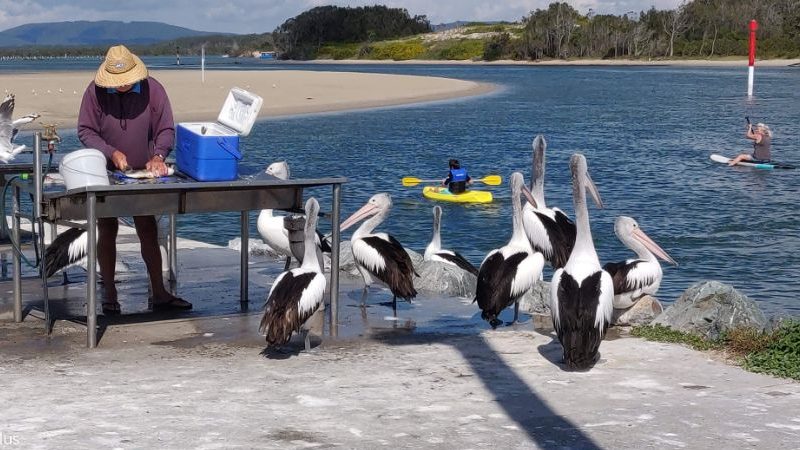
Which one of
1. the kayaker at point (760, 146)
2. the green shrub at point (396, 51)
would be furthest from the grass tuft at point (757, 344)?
the green shrub at point (396, 51)

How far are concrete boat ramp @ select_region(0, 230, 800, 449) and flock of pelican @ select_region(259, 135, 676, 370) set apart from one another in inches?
9.0

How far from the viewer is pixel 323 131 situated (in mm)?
34719

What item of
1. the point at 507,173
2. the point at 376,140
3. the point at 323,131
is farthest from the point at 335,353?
the point at 323,131

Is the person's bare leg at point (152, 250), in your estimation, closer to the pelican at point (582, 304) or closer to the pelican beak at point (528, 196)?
the pelican at point (582, 304)

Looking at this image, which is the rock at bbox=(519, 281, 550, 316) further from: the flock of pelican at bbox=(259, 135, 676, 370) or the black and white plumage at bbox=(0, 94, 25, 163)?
the black and white plumage at bbox=(0, 94, 25, 163)

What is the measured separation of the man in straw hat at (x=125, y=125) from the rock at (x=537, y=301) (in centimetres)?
312

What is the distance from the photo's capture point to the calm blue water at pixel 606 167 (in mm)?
15766

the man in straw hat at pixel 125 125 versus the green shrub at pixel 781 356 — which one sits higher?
the man in straw hat at pixel 125 125

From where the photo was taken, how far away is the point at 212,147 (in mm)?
6840

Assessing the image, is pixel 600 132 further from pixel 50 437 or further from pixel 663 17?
pixel 663 17

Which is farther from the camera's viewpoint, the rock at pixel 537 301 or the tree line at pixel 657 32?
the tree line at pixel 657 32

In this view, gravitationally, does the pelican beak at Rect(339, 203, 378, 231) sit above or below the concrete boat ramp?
above

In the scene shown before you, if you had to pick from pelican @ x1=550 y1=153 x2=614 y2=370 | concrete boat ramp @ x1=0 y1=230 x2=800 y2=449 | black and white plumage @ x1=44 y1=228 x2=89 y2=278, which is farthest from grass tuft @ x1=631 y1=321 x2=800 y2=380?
black and white plumage @ x1=44 y1=228 x2=89 y2=278

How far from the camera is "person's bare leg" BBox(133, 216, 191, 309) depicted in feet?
25.0
